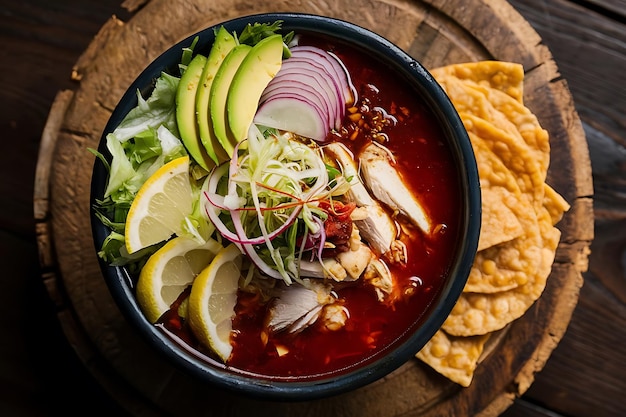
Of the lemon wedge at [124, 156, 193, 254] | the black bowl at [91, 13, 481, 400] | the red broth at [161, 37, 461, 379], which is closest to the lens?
the lemon wedge at [124, 156, 193, 254]

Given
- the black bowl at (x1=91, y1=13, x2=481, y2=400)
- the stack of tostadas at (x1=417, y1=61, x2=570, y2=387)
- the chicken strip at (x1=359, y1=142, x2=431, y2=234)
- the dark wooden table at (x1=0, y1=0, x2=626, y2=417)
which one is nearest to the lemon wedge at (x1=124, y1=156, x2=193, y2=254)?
the black bowl at (x1=91, y1=13, x2=481, y2=400)

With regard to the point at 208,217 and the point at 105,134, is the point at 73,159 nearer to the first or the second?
the point at 105,134

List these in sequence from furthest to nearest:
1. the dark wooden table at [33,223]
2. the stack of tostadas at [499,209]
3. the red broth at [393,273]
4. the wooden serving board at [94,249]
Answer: the dark wooden table at [33,223] → the wooden serving board at [94,249] → the stack of tostadas at [499,209] → the red broth at [393,273]

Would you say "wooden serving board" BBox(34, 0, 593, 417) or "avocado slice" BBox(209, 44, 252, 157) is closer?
"avocado slice" BBox(209, 44, 252, 157)

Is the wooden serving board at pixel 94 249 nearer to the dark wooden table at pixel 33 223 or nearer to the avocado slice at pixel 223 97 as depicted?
the dark wooden table at pixel 33 223

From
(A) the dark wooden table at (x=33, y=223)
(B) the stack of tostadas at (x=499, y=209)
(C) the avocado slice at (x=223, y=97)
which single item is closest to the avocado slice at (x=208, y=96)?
(C) the avocado slice at (x=223, y=97)

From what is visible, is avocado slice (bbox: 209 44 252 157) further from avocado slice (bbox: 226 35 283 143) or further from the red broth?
the red broth
